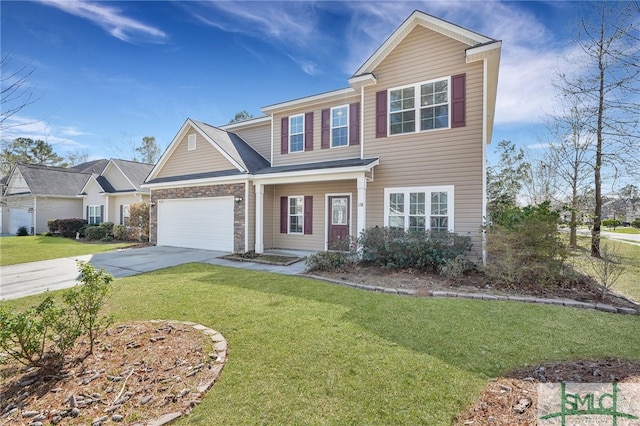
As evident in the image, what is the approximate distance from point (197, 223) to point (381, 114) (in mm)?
9659

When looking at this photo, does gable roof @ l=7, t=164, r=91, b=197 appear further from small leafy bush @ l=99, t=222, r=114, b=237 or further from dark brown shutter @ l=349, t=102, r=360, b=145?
dark brown shutter @ l=349, t=102, r=360, b=145

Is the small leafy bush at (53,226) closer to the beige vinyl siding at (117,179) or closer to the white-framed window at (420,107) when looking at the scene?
the beige vinyl siding at (117,179)

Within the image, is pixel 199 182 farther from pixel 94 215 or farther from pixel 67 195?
pixel 67 195

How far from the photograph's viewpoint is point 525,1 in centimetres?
812

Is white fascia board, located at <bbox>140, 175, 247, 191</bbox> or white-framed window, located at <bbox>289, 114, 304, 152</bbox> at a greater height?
white-framed window, located at <bbox>289, 114, 304, 152</bbox>

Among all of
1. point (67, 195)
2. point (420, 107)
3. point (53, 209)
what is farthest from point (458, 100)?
point (53, 209)

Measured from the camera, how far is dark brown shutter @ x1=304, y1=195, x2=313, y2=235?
12.8 m

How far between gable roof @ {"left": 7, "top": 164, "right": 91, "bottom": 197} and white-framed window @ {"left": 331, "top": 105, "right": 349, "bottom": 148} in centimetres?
2426

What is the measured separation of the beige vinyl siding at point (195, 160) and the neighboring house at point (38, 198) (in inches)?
586

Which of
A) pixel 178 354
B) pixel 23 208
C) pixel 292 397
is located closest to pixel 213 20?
pixel 178 354

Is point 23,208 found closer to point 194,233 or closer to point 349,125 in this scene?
point 194,233

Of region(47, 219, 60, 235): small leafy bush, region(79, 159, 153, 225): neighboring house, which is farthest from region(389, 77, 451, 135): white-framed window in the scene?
region(47, 219, 60, 235): small leafy bush

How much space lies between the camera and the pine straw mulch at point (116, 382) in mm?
2670

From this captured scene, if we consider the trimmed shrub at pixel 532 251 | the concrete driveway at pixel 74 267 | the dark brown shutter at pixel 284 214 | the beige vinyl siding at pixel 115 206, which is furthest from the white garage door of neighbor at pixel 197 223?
the trimmed shrub at pixel 532 251
